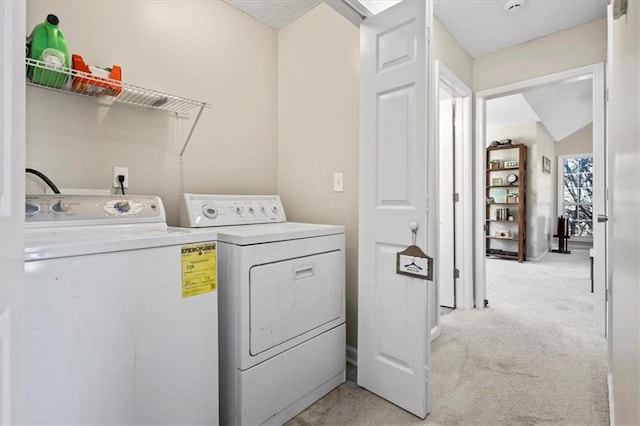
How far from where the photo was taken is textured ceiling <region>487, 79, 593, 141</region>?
14.1 ft

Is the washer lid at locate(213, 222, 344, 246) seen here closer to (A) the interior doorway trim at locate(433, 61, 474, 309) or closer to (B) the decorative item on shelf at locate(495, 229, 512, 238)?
(A) the interior doorway trim at locate(433, 61, 474, 309)

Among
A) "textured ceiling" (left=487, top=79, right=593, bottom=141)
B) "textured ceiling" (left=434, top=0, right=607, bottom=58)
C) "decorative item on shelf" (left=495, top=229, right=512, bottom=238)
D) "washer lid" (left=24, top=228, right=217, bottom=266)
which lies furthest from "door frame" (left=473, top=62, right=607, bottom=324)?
"decorative item on shelf" (left=495, top=229, right=512, bottom=238)

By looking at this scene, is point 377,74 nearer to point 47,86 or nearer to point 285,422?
point 47,86

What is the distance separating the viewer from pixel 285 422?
1.56 metres

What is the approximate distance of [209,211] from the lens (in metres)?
1.85

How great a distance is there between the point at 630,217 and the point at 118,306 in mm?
1468

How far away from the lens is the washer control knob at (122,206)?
1.50 metres

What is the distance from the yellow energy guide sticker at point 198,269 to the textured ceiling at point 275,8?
180 cm

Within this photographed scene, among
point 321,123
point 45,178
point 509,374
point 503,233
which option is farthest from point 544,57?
point 503,233

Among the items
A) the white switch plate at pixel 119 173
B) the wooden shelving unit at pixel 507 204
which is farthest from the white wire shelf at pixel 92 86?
the wooden shelving unit at pixel 507 204

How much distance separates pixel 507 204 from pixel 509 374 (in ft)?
16.0

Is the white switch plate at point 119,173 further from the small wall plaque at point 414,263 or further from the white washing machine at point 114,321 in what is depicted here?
the small wall plaque at point 414,263

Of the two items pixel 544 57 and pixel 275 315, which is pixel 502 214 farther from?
pixel 275 315

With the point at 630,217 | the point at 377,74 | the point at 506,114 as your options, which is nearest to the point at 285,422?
the point at 630,217
